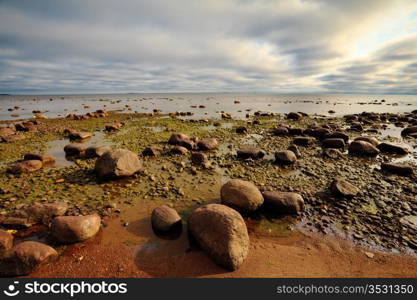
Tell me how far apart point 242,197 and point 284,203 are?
1.25 metres

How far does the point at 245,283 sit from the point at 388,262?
3.15 m

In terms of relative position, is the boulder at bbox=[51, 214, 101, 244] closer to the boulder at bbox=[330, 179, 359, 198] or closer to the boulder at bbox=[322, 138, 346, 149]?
the boulder at bbox=[330, 179, 359, 198]

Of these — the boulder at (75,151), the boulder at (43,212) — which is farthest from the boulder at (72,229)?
the boulder at (75,151)

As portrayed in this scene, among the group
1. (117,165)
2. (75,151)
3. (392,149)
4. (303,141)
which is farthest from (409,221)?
(75,151)

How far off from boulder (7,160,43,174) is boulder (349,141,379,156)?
15.5 m

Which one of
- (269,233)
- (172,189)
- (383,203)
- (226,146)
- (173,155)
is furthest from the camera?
(226,146)

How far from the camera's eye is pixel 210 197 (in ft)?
21.8

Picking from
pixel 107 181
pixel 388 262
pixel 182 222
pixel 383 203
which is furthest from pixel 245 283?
pixel 107 181

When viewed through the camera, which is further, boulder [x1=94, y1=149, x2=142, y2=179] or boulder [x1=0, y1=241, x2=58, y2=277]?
boulder [x1=94, y1=149, x2=142, y2=179]

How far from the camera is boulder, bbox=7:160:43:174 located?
7.95 meters

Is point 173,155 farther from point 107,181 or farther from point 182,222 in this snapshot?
point 182,222

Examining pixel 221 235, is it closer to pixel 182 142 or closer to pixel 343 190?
pixel 343 190

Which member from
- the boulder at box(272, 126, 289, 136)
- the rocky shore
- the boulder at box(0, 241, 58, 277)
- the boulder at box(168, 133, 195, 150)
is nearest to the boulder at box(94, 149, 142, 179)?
the rocky shore

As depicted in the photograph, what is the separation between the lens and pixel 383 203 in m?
6.18
